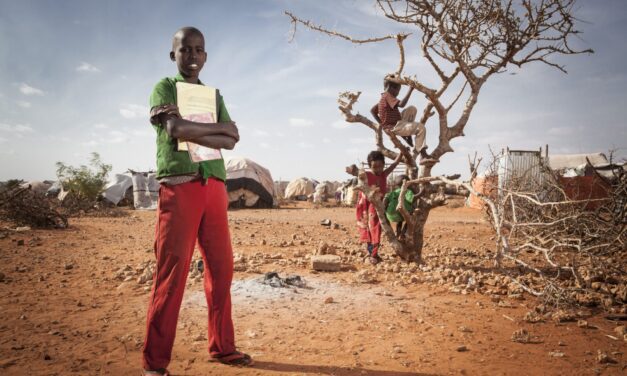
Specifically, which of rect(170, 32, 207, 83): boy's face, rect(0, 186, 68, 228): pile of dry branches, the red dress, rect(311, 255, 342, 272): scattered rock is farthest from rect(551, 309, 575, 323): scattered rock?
rect(0, 186, 68, 228): pile of dry branches

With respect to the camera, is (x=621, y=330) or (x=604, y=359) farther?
(x=621, y=330)

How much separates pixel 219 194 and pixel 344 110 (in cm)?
335

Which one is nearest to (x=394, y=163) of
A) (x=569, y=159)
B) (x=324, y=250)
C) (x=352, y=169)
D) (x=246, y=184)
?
(x=352, y=169)

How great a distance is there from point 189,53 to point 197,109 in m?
A: 0.31

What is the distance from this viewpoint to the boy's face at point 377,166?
5398 mm

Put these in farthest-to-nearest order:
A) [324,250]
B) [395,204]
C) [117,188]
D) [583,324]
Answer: [117,188]
[395,204]
[324,250]
[583,324]

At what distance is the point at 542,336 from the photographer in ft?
8.92

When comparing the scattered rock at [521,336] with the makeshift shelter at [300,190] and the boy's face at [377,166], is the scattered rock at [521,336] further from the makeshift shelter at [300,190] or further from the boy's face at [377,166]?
the makeshift shelter at [300,190]

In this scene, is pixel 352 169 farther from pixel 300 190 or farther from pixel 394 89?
pixel 300 190

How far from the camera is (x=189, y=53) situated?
1.99 m

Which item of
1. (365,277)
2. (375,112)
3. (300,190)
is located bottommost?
(365,277)

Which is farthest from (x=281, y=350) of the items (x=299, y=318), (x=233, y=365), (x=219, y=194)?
(x=219, y=194)

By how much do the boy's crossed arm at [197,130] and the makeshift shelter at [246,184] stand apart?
13596 millimetres

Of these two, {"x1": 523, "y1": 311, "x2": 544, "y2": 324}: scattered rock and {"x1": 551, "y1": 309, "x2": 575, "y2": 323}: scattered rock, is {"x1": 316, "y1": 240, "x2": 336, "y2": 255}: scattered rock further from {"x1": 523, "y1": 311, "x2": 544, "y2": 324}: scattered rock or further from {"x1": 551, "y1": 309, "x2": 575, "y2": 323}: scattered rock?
{"x1": 551, "y1": 309, "x2": 575, "y2": 323}: scattered rock
